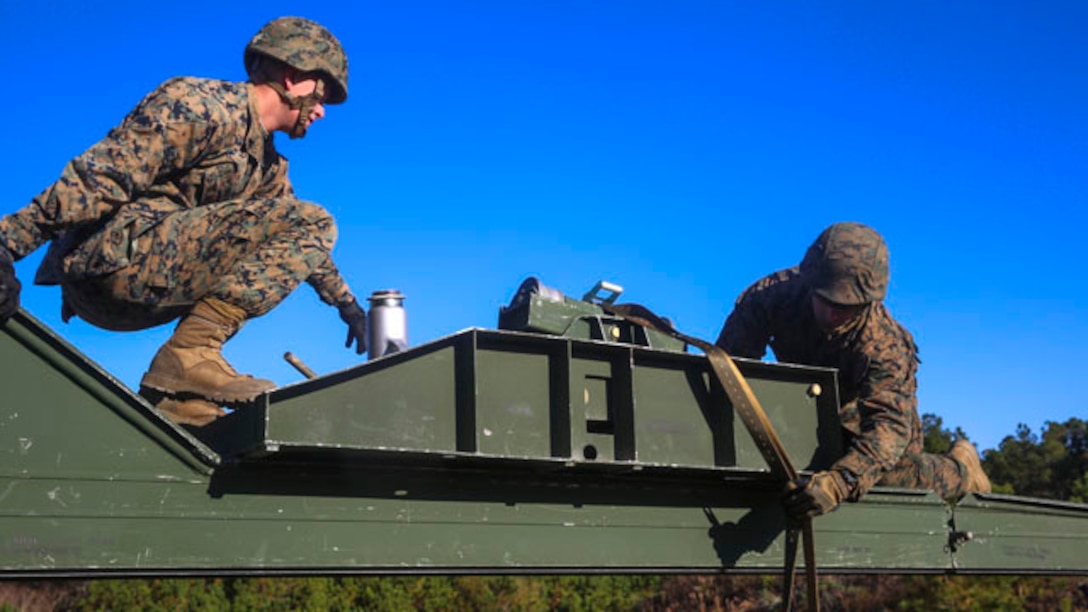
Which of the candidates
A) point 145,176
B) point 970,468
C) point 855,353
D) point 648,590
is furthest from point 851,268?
point 648,590

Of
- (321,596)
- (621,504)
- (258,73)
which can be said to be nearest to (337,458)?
(621,504)

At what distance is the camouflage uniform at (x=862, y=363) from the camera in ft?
18.2

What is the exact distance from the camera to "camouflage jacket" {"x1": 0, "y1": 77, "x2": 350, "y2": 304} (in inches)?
156

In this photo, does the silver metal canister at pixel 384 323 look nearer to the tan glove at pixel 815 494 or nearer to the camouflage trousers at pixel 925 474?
the tan glove at pixel 815 494

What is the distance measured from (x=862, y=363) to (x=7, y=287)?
3996 millimetres

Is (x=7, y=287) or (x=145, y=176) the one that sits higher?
(x=145, y=176)

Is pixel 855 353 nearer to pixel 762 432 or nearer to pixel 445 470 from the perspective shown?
pixel 762 432

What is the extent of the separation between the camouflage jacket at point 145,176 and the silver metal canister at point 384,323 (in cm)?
87

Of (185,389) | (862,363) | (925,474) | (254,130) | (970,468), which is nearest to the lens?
(185,389)

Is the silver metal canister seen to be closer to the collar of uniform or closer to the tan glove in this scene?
the collar of uniform

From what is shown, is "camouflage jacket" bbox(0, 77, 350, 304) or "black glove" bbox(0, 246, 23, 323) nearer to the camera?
"black glove" bbox(0, 246, 23, 323)

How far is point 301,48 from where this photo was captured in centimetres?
479

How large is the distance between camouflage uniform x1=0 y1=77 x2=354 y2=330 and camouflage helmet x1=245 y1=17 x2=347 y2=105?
0.65 ft

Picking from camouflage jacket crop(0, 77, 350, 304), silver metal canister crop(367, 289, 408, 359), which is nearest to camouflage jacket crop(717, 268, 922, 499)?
silver metal canister crop(367, 289, 408, 359)
